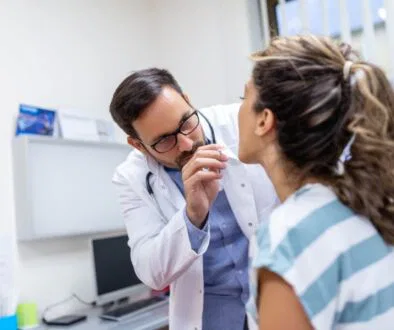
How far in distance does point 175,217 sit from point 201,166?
0.18 metres

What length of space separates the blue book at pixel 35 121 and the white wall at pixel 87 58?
0.06 meters

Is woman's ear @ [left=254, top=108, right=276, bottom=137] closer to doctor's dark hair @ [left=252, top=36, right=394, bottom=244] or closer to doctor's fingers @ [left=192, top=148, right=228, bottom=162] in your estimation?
doctor's dark hair @ [left=252, top=36, right=394, bottom=244]

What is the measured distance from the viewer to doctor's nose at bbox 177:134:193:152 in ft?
4.32

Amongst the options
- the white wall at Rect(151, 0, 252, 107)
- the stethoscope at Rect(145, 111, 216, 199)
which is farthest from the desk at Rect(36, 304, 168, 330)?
the white wall at Rect(151, 0, 252, 107)

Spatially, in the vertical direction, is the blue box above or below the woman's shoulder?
below

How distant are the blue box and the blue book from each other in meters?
0.97

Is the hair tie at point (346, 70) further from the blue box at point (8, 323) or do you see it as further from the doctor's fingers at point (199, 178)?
the blue box at point (8, 323)

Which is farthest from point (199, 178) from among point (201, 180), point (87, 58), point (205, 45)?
point (205, 45)

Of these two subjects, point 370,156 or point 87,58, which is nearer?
point 370,156

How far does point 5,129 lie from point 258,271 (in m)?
2.08

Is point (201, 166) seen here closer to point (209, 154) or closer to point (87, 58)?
point (209, 154)

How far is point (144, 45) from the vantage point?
3371 millimetres

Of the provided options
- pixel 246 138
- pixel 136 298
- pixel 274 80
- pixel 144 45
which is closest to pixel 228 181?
pixel 246 138

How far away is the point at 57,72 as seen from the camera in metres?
2.72
